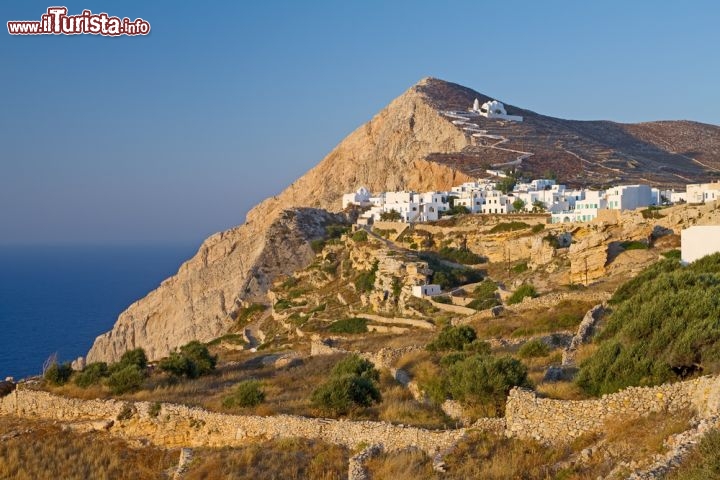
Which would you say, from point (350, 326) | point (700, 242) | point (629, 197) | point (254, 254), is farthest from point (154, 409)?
point (254, 254)

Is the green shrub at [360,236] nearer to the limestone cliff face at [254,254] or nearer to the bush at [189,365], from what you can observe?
the limestone cliff face at [254,254]

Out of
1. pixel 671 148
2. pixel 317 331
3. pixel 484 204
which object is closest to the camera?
pixel 317 331

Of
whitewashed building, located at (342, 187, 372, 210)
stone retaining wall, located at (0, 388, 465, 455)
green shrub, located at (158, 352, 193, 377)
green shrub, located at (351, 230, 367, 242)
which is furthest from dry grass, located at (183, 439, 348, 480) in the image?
whitewashed building, located at (342, 187, 372, 210)

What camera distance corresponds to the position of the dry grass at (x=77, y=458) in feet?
40.5

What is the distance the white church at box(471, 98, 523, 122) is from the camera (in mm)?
110125

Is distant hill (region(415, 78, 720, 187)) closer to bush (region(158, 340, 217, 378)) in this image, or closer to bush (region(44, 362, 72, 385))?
bush (region(158, 340, 217, 378))

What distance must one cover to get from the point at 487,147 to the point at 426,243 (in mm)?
40223

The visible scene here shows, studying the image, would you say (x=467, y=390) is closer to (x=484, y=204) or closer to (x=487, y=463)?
(x=487, y=463)

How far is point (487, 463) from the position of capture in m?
8.89

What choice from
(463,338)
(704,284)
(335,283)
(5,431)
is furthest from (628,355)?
(335,283)

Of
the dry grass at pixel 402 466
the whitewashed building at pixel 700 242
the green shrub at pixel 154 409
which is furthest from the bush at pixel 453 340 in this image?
the dry grass at pixel 402 466

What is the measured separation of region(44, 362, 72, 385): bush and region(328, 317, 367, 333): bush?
1759 centimetres

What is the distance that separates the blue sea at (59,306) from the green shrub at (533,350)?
44774 millimetres

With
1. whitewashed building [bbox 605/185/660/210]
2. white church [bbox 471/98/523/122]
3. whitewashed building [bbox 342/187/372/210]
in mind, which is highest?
white church [bbox 471/98/523/122]
